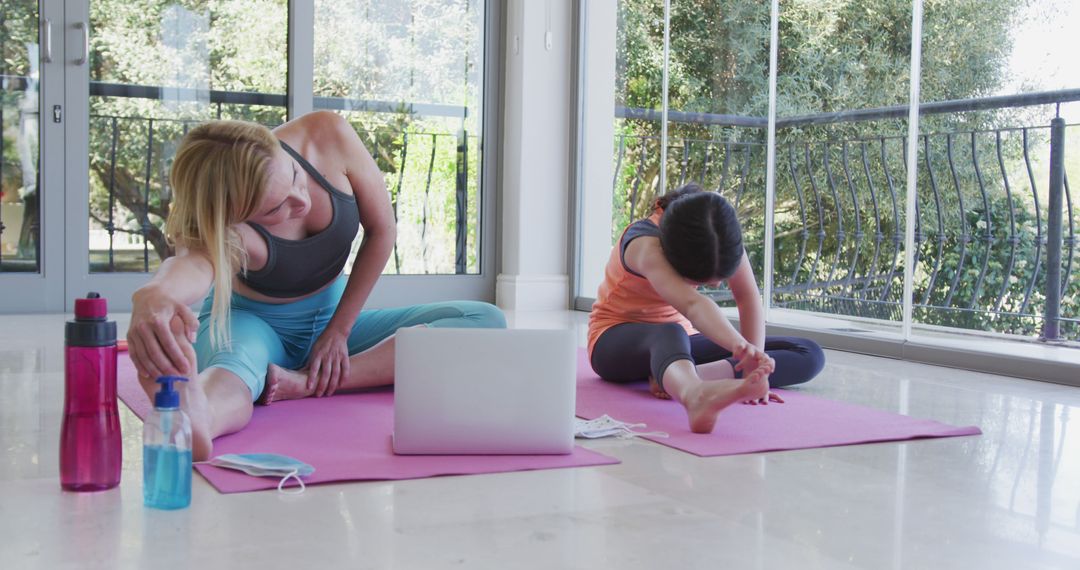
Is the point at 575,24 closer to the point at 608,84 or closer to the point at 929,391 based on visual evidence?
the point at 608,84

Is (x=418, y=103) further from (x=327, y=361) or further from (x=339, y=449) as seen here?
(x=339, y=449)

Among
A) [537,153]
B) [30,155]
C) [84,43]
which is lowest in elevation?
[30,155]

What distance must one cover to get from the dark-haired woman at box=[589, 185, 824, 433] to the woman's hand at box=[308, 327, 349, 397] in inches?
25.2

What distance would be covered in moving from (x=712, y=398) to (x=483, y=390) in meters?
0.45

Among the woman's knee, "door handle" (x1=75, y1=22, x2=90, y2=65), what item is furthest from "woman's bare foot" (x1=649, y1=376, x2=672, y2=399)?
"door handle" (x1=75, y1=22, x2=90, y2=65)

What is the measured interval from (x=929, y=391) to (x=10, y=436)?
2105mm

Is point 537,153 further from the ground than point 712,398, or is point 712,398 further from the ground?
point 537,153

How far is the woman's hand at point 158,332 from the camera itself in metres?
1.33

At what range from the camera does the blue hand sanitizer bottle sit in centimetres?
131

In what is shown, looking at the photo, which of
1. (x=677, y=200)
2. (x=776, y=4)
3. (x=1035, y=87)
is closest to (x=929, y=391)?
(x=677, y=200)

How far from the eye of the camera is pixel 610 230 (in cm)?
485

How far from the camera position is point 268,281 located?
2043 mm

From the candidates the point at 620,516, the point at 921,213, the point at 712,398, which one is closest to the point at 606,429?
the point at 712,398

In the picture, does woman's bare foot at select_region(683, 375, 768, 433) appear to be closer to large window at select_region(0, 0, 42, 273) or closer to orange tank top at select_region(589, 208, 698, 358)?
orange tank top at select_region(589, 208, 698, 358)
